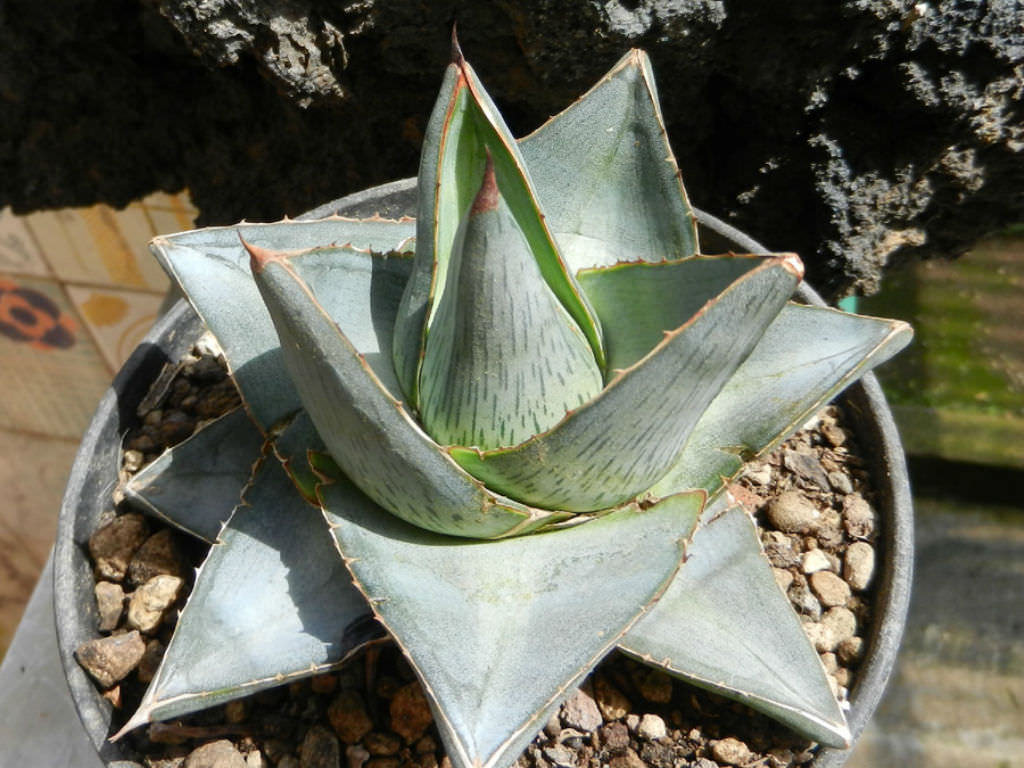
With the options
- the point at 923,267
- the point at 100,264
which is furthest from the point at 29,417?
the point at 923,267

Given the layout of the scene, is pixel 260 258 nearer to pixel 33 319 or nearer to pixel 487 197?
pixel 487 197

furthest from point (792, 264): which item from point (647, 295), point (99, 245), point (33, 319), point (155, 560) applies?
point (33, 319)

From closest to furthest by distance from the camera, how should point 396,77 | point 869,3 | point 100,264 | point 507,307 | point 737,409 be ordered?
point 507,307 < point 737,409 < point 869,3 < point 396,77 < point 100,264

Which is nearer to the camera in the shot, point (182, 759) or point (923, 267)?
point (182, 759)

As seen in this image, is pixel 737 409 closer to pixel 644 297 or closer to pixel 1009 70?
pixel 644 297

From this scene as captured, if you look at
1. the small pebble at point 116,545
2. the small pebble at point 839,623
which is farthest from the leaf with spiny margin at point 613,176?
the small pebble at point 116,545

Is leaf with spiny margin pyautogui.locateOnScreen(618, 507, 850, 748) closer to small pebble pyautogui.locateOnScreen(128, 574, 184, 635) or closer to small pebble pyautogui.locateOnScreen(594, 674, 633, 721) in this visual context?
small pebble pyautogui.locateOnScreen(594, 674, 633, 721)

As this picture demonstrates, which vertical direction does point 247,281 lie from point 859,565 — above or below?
above
